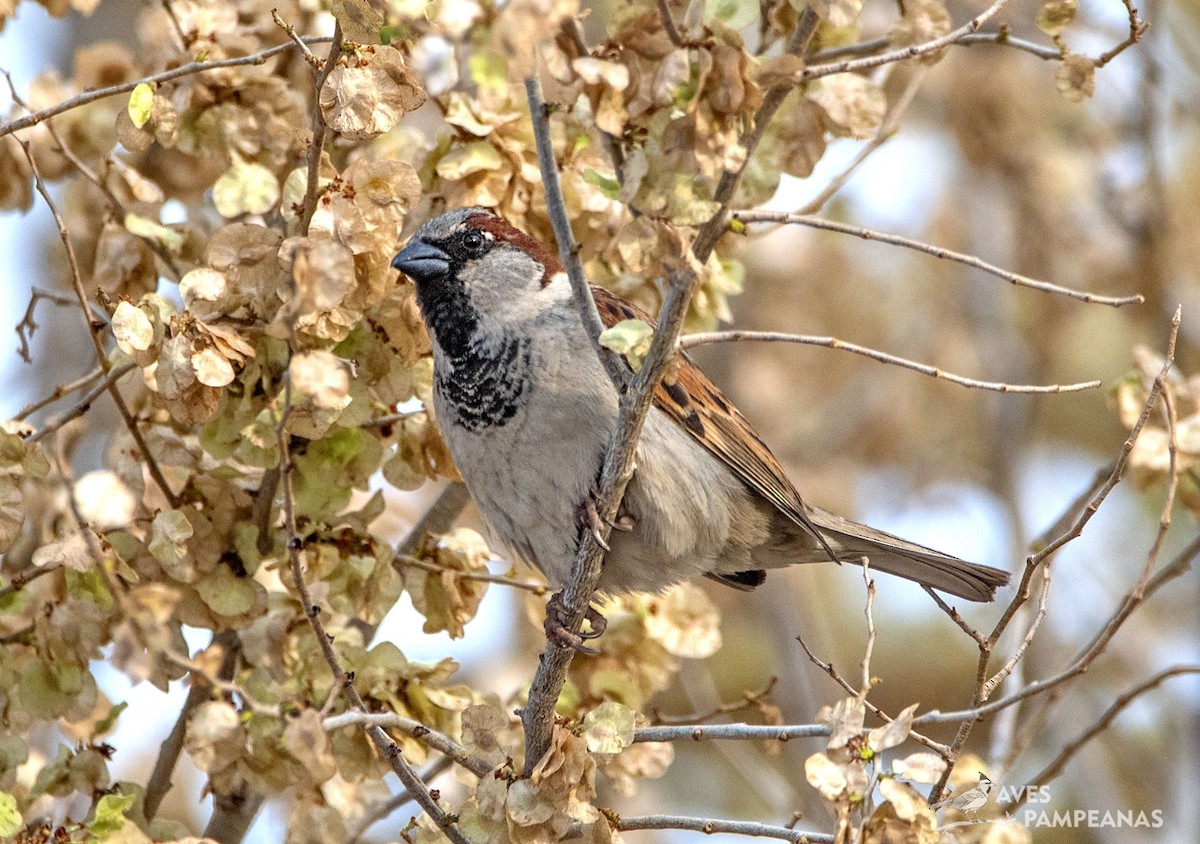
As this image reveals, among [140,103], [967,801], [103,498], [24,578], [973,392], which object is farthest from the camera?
[973,392]

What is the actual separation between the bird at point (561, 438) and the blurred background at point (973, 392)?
129 cm

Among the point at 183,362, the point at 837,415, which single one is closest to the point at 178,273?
the point at 183,362

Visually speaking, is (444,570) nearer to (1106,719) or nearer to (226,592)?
(226,592)

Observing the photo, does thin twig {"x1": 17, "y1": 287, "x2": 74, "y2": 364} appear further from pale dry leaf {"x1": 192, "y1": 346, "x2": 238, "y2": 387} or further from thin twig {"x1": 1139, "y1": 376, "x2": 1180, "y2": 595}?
thin twig {"x1": 1139, "y1": 376, "x2": 1180, "y2": 595}

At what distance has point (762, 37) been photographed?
2637 millimetres

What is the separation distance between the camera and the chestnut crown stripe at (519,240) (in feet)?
9.59

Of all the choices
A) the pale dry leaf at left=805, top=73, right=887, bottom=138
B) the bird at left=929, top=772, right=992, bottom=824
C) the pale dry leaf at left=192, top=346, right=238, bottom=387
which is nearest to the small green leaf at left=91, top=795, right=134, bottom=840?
the pale dry leaf at left=192, top=346, right=238, bottom=387

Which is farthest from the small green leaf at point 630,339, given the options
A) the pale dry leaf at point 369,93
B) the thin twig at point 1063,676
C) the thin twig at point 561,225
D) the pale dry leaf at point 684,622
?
the pale dry leaf at point 684,622

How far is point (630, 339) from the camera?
1871 mm

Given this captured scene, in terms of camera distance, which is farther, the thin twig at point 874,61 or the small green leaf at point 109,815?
the small green leaf at point 109,815

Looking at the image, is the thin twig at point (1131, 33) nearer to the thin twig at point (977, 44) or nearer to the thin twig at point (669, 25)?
the thin twig at point (977, 44)

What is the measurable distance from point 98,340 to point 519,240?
3.37 ft

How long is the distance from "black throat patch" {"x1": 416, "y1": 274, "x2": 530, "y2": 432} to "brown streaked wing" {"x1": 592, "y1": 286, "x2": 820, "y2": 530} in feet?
0.84

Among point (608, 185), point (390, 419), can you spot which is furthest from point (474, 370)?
point (608, 185)
